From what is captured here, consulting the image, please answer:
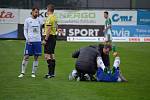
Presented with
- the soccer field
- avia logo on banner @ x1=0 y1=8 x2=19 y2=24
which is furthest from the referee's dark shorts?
avia logo on banner @ x1=0 y1=8 x2=19 y2=24

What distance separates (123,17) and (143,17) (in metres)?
1.39

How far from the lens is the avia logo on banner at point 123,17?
4191 centimetres

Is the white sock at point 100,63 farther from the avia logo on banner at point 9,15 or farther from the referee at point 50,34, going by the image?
the avia logo on banner at point 9,15

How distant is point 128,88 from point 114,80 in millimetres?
1472

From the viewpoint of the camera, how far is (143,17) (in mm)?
42375

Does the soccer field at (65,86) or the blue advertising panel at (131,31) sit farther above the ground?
the soccer field at (65,86)

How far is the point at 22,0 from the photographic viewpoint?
45031 mm

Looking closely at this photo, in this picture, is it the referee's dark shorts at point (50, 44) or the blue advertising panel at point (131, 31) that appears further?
the blue advertising panel at point (131, 31)

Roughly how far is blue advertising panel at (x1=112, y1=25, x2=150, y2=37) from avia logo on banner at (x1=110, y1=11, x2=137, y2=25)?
0.56 meters

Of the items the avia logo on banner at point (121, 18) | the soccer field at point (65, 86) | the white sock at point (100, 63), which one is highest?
the white sock at point (100, 63)

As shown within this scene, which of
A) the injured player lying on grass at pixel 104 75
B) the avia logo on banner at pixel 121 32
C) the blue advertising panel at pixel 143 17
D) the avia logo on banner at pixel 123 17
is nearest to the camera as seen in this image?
the injured player lying on grass at pixel 104 75

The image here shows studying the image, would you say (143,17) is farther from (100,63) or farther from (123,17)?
(100,63)

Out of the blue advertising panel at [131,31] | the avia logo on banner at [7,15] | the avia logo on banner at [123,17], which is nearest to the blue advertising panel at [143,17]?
the avia logo on banner at [123,17]

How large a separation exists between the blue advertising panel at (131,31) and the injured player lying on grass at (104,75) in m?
23.9
